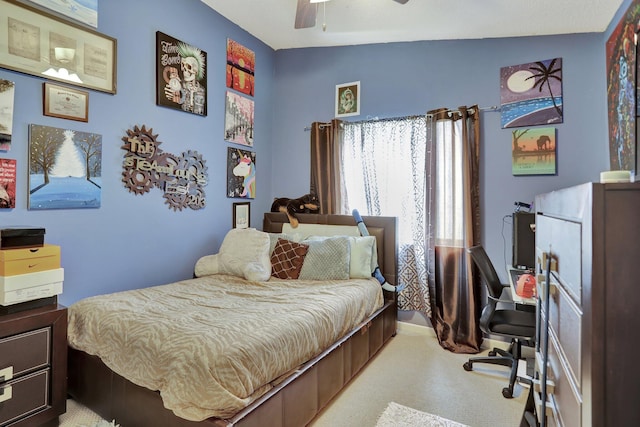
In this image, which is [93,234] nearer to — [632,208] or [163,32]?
[163,32]

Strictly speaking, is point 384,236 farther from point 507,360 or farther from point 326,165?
point 507,360

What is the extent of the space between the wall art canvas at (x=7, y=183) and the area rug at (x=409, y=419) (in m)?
2.49

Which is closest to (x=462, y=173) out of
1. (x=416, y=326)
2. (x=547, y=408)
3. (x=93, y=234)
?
(x=416, y=326)

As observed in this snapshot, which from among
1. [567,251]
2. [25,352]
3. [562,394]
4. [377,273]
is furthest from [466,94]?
[25,352]

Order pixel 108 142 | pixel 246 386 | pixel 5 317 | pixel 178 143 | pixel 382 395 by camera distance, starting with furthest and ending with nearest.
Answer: pixel 178 143
pixel 108 142
pixel 382 395
pixel 5 317
pixel 246 386

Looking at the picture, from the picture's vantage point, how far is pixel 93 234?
238 cm

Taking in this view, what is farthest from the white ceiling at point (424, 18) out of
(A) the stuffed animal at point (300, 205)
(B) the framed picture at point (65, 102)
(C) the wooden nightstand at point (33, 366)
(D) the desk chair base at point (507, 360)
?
(C) the wooden nightstand at point (33, 366)

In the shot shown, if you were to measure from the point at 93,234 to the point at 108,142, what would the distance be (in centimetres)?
66

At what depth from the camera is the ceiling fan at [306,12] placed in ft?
7.26

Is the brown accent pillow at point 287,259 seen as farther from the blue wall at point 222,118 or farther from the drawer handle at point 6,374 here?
the drawer handle at point 6,374

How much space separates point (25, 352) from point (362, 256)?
2.29 metres

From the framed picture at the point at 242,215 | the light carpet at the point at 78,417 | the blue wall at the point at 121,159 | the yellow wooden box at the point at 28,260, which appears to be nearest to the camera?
the yellow wooden box at the point at 28,260

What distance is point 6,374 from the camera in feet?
5.49

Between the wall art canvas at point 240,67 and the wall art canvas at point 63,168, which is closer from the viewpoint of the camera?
the wall art canvas at point 63,168
